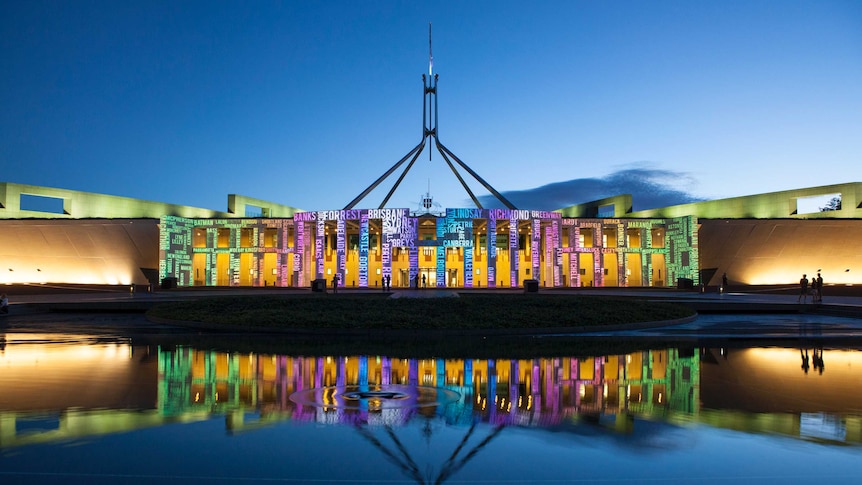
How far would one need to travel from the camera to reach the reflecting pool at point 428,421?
5.14 meters

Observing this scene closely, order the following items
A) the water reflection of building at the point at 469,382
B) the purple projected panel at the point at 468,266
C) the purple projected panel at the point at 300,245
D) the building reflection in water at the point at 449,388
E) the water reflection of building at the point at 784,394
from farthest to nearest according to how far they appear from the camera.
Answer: the purple projected panel at the point at 300,245
the purple projected panel at the point at 468,266
the water reflection of building at the point at 469,382
the building reflection in water at the point at 449,388
the water reflection of building at the point at 784,394

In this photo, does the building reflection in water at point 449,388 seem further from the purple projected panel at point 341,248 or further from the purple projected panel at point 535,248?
the purple projected panel at point 341,248

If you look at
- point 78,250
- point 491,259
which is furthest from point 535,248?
point 78,250

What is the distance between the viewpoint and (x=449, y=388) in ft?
28.9

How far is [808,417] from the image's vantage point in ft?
23.0

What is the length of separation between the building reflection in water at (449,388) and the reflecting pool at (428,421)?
0.04 m

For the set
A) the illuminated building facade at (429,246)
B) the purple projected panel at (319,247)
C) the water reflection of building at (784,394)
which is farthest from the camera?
the purple projected panel at (319,247)

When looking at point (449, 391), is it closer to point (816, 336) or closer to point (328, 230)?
point (816, 336)

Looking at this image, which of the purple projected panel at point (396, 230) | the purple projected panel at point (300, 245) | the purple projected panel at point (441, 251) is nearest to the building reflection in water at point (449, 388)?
the purple projected panel at point (396, 230)


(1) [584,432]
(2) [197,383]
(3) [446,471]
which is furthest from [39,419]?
(1) [584,432]

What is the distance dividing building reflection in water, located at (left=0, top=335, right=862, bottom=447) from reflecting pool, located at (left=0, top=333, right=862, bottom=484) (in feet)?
0.13

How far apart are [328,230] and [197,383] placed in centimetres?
4382

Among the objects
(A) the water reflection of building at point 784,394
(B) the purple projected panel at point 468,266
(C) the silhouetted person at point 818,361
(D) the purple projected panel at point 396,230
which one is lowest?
(C) the silhouetted person at point 818,361

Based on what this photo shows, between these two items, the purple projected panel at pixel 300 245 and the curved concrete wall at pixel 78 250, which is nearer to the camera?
the curved concrete wall at pixel 78 250
